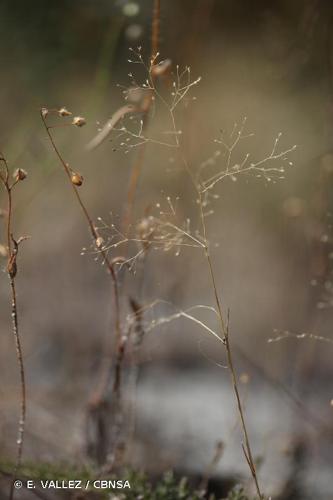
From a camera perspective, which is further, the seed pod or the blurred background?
the blurred background

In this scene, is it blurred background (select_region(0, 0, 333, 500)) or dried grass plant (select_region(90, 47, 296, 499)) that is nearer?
dried grass plant (select_region(90, 47, 296, 499))

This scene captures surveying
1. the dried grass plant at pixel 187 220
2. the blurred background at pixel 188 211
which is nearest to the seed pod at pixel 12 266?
the dried grass plant at pixel 187 220

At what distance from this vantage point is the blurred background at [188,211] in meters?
1.55

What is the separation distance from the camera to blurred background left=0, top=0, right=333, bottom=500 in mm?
1551

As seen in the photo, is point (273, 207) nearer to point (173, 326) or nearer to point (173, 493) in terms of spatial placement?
point (173, 326)

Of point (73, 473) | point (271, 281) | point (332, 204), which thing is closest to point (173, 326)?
point (271, 281)

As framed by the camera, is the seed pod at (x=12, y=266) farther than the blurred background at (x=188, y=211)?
No

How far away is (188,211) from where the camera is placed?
1.78 m

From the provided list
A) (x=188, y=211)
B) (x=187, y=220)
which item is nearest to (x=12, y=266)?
(x=187, y=220)

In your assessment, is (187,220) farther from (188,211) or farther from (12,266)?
(188,211)

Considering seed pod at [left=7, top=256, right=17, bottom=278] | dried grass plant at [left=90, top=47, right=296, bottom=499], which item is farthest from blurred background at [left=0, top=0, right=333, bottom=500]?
seed pod at [left=7, top=256, right=17, bottom=278]

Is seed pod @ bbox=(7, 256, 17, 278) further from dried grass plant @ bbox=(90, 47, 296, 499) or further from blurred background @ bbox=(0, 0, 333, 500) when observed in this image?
blurred background @ bbox=(0, 0, 333, 500)

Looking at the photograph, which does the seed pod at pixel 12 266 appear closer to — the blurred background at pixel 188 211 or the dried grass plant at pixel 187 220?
the dried grass plant at pixel 187 220

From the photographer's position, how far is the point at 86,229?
1.91 metres
